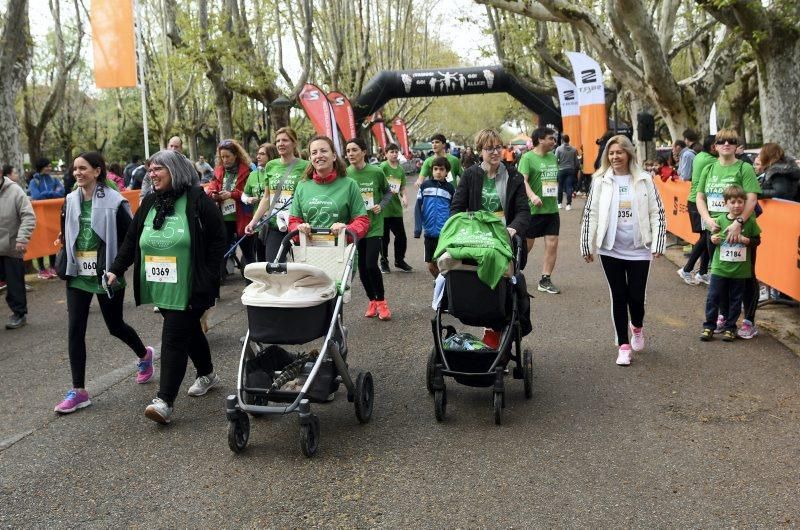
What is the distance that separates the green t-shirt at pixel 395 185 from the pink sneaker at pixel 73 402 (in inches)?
221

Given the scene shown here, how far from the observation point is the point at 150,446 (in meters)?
4.89

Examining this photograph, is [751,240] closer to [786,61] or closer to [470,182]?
[470,182]

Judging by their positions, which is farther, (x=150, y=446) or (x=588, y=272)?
(x=588, y=272)

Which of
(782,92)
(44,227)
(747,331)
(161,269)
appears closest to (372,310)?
(161,269)

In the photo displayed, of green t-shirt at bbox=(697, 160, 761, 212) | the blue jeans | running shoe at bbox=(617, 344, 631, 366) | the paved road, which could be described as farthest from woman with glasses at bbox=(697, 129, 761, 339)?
running shoe at bbox=(617, 344, 631, 366)

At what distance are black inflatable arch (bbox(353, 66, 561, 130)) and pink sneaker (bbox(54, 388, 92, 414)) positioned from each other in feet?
78.0

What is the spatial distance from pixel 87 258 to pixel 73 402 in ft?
3.29

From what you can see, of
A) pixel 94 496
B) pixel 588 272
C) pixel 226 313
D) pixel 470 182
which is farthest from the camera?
pixel 588 272

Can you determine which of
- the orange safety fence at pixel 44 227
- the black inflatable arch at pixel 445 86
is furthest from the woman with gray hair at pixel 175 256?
the black inflatable arch at pixel 445 86

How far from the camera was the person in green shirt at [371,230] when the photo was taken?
787 centimetres

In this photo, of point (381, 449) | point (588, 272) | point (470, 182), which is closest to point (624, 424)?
point (381, 449)

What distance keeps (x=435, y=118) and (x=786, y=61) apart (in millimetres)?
83705

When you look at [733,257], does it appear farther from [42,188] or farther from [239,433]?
[42,188]

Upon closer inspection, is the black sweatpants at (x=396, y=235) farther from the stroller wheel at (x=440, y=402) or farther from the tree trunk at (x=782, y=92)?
the tree trunk at (x=782, y=92)
